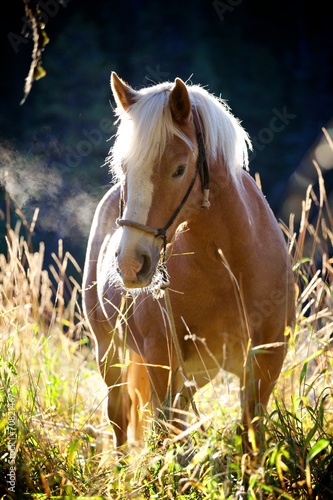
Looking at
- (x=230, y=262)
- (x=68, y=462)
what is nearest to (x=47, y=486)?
(x=68, y=462)

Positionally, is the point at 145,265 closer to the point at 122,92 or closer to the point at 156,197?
the point at 156,197

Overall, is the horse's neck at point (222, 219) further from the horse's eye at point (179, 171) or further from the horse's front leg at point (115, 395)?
the horse's front leg at point (115, 395)

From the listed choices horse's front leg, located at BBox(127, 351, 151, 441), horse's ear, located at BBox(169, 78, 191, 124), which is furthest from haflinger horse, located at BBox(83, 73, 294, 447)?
horse's front leg, located at BBox(127, 351, 151, 441)

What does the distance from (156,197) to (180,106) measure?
1.45ft

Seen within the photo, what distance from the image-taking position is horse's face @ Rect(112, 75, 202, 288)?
2.74 metres

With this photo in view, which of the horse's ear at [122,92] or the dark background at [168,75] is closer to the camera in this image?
the horse's ear at [122,92]

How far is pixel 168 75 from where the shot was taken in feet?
40.3

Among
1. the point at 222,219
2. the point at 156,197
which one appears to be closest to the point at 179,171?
the point at 156,197

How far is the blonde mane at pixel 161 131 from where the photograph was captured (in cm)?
286

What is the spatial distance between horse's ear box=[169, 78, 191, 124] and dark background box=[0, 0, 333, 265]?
8227mm

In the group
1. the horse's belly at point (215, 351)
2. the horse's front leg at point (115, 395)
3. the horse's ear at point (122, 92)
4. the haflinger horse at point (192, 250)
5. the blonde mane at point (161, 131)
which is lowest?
the horse's front leg at point (115, 395)

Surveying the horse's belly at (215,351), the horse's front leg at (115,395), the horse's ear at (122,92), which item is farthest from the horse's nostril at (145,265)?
the horse's front leg at (115,395)

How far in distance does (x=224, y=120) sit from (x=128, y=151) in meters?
0.52

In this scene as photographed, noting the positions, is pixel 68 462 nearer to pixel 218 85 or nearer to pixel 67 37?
pixel 218 85
